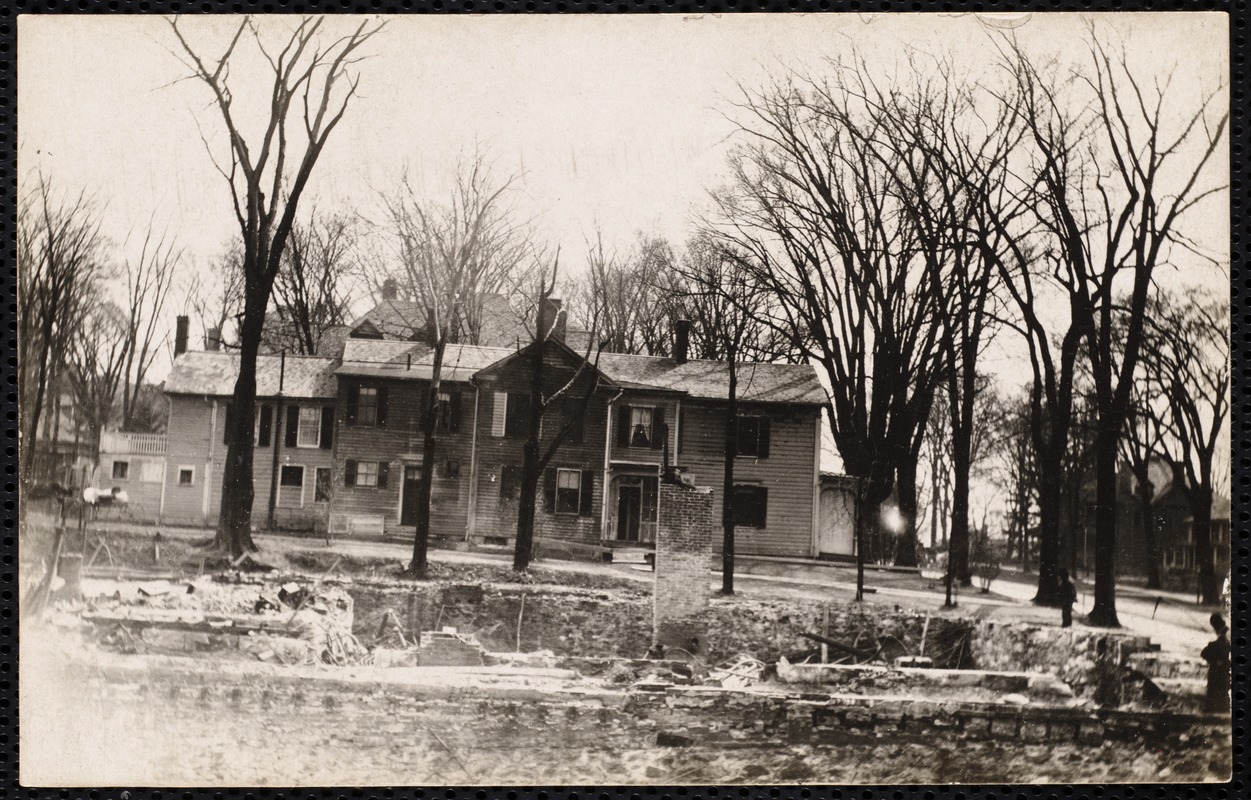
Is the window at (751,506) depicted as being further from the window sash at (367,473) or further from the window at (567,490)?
the window sash at (367,473)

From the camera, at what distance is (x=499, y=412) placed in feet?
17.7

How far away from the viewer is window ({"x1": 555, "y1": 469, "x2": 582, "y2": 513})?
18.1ft

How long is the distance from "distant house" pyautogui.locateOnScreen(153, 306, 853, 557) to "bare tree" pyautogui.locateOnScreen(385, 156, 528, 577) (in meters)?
0.16

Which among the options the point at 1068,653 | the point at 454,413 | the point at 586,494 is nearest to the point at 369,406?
the point at 454,413

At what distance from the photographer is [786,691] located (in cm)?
513

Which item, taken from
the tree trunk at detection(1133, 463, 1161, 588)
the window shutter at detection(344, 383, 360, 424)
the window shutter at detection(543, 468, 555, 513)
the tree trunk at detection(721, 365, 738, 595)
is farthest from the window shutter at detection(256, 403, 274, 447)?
the tree trunk at detection(1133, 463, 1161, 588)

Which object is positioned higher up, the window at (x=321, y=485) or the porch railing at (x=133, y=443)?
the porch railing at (x=133, y=443)

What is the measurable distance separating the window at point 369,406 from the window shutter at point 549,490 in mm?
1133

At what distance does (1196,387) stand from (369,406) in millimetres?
5039

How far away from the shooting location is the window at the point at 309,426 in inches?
219

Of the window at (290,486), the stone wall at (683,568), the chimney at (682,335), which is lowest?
the stone wall at (683,568)

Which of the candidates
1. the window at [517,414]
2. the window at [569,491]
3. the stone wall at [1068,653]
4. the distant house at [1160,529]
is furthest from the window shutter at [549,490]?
the distant house at [1160,529]

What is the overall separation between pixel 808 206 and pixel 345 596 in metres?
3.70

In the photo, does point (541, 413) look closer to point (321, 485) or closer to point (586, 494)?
point (586, 494)
